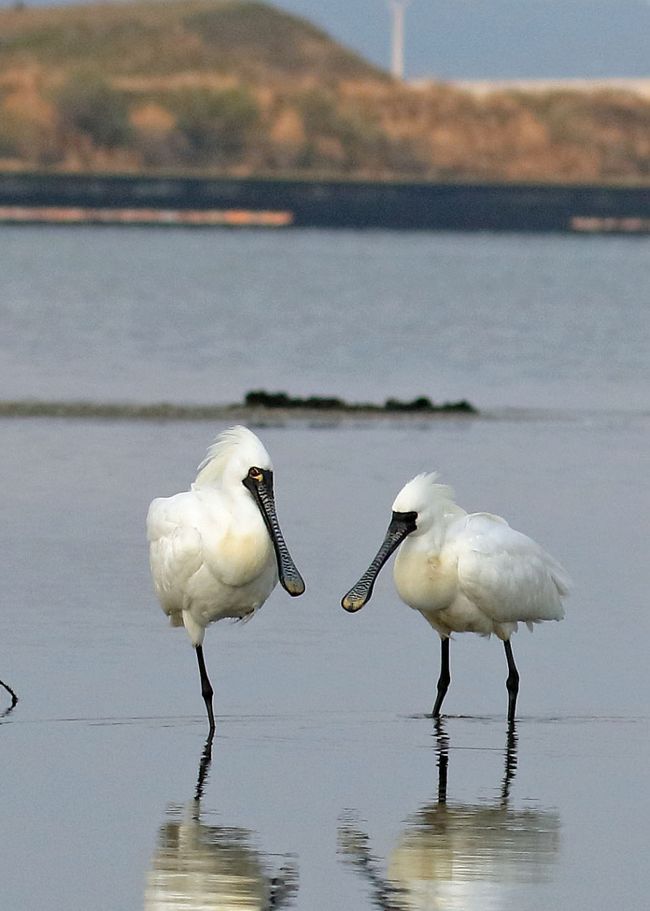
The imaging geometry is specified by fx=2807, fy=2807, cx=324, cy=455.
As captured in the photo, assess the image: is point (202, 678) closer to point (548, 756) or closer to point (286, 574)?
point (286, 574)

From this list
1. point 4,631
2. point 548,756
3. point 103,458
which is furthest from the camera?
point 103,458

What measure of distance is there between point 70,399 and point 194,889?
22.6 metres

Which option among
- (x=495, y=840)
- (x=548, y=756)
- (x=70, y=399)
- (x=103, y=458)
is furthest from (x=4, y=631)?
(x=70, y=399)

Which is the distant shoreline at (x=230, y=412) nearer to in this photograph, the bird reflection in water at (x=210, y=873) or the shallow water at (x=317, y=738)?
the shallow water at (x=317, y=738)

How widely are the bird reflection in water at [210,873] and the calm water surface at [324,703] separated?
0.05ft

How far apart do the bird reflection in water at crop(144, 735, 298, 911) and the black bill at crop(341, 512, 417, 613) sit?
2.15 m

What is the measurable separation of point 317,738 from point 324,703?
2.42ft

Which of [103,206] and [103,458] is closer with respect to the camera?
[103,458]

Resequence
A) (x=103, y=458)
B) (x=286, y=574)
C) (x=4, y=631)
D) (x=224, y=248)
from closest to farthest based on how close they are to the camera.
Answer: (x=286, y=574)
(x=4, y=631)
(x=103, y=458)
(x=224, y=248)

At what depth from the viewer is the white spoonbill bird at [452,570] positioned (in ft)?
37.0

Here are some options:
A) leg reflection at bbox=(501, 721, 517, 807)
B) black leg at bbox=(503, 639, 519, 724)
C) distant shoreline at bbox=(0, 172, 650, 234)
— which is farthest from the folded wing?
distant shoreline at bbox=(0, 172, 650, 234)

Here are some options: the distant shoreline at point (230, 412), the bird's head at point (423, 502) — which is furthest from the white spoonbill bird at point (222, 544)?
the distant shoreline at point (230, 412)

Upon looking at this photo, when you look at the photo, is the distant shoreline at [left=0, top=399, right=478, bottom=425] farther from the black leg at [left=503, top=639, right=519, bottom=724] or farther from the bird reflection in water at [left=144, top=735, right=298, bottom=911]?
the bird reflection in water at [left=144, top=735, right=298, bottom=911]

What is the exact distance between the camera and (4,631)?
13109mm
